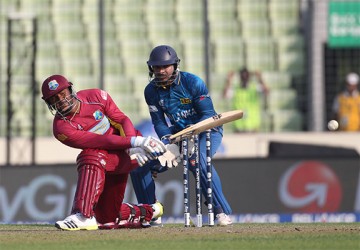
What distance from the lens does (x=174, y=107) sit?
429 inches

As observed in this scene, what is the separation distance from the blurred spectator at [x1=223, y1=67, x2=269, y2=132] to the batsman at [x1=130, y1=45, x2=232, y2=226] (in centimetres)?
767

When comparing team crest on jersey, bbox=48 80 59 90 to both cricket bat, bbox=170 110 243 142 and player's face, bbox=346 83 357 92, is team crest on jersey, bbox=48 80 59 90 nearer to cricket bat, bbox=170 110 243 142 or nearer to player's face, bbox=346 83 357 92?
cricket bat, bbox=170 110 243 142

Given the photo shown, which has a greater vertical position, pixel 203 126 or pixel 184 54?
pixel 184 54

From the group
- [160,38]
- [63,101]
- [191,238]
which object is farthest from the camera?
[160,38]

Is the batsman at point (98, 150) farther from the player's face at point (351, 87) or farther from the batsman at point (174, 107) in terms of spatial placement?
the player's face at point (351, 87)

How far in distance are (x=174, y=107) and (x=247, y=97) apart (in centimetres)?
794

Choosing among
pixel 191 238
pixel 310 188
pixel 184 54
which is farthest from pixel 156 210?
pixel 184 54

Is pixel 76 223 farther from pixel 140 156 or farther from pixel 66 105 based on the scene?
pixel 66 105

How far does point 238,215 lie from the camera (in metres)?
16.0

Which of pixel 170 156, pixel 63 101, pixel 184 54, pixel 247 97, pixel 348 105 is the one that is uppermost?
pixel 184 54

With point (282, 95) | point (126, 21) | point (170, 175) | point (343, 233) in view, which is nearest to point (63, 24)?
point (126, 21)

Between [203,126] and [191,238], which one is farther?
[203,126]

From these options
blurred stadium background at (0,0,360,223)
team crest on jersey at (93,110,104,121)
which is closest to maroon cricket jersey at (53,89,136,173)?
team crest on jersey at (93,110,104,121)

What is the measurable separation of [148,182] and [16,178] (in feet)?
18.7
